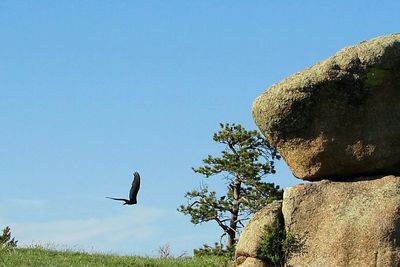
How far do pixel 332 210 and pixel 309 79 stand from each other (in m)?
3.71

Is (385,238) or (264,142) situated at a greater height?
(264,142)

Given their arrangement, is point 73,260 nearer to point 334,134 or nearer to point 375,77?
point 334,134

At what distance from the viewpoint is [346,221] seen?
2152 cm

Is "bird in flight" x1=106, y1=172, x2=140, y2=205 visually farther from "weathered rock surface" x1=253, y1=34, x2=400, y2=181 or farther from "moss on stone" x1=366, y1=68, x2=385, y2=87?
"moss on stone" x1=366, y1=68, x2=385, y2=87

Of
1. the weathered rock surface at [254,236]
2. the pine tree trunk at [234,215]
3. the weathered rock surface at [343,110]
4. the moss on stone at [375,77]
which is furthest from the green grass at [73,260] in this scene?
the pine tree trunk at [234,215]

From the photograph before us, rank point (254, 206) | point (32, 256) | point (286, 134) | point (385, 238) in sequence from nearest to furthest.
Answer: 1. point (385, 238)
2. point (286, 134)
3. point (32, 256)
4. point (254, 206)

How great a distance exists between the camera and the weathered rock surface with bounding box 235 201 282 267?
22.6m

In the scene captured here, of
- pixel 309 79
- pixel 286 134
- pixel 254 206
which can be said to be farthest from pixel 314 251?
pixel 254 206

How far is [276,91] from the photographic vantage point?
22.3m

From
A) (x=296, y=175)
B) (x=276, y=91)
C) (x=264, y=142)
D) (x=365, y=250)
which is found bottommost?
(x=365, y=250)

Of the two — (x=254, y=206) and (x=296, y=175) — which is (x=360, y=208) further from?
(x=254, y=206)

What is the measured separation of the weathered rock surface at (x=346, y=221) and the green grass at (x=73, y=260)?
4.26 metres

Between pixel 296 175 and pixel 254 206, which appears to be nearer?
pixel 296 175

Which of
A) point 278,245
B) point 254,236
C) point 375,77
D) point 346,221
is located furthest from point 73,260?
point 375,77
